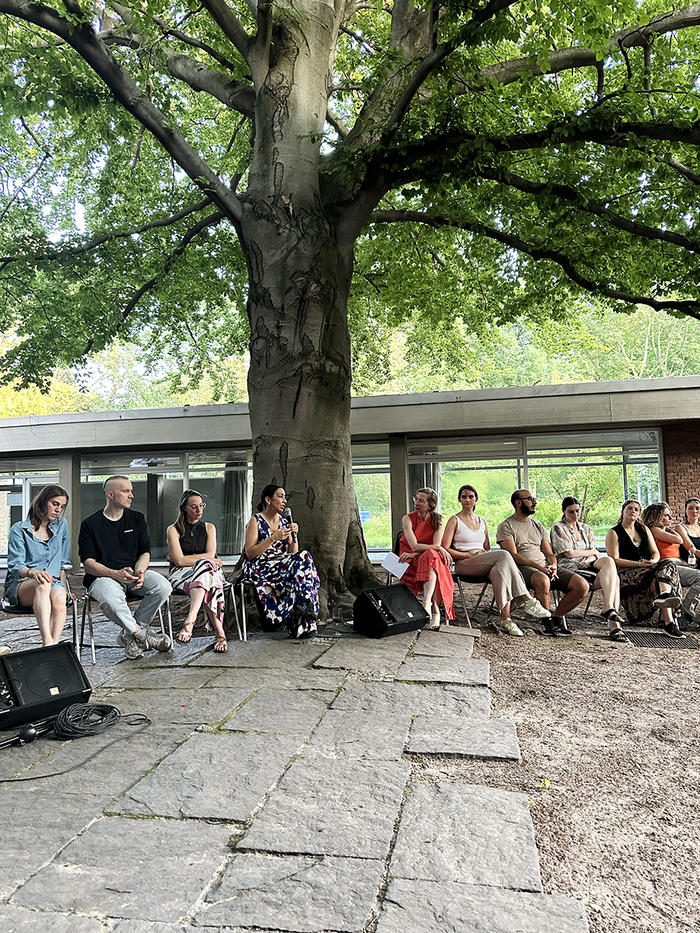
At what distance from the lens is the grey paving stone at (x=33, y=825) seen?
8.44ft

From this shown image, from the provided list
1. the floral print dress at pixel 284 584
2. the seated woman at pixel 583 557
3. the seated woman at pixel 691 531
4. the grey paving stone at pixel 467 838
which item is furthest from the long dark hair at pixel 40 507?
the seated woman at pixel 691 531

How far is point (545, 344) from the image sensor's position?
1798 cm

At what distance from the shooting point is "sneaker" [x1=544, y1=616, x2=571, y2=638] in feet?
22.8

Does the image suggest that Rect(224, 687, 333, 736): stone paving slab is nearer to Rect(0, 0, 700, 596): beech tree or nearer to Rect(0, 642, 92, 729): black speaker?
Rect(0, 642, 92, 729): black speaker

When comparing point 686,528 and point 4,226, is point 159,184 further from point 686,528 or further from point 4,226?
point 686,528

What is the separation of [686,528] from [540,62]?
5178mm

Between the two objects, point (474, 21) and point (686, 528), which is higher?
point (474, 21)

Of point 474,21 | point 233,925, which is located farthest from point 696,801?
point 474,21

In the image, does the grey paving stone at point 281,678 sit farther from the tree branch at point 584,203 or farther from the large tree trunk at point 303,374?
the tree branch at point 584,203

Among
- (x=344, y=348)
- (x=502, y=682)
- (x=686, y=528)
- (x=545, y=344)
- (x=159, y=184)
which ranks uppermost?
(x=159, y=184)

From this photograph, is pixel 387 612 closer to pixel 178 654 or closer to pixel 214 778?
pixel 178 654

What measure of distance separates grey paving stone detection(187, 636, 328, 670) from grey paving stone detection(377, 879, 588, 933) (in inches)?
126

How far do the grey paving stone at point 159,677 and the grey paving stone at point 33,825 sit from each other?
5.60 ft

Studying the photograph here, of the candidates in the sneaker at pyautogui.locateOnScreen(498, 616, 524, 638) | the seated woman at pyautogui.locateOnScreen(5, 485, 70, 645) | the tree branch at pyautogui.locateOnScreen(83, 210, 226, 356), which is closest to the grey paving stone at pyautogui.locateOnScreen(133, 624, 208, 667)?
the seated woman at pyautogui.locateOnScreen(5, 485, 70, 645)
